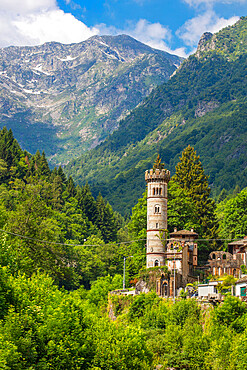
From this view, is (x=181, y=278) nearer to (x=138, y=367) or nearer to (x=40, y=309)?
(x=138, y=367)

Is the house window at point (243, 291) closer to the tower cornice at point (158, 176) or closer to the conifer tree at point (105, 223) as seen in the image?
the tower cornice at point (158, 176)

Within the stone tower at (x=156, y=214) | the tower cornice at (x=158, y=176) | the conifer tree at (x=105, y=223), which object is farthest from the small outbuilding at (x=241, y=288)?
the conifer tree at (x=105, y=223)

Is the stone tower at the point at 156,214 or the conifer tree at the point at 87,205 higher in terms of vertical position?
the conifer tree at the point at 87,205

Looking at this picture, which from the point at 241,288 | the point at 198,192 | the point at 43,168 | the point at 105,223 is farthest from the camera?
the point at 105,223

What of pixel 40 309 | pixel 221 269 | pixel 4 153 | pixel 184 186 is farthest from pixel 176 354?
pixel 4 153

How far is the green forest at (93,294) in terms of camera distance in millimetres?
47875

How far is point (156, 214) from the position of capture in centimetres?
9369

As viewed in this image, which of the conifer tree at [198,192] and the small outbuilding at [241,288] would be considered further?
the conifer tree at [198,192]

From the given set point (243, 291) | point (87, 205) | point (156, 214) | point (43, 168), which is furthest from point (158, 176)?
point (43, 168)

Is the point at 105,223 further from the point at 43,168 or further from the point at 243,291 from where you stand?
Answer: the point at 243,291

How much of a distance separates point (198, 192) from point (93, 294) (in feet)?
86.9

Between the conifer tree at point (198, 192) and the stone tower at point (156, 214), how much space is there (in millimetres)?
12503

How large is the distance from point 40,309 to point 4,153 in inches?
3586

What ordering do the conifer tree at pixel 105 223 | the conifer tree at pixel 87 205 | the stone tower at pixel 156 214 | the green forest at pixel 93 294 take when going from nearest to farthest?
the green forest at pixel 93 294 → the stone tower at pixel 156 214 → the conifer tree at pixel 87 205 → the conifer tree at pixel 105 223
